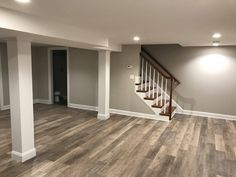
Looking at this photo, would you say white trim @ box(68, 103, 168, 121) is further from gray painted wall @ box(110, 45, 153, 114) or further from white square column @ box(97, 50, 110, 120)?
white square column @ box(97, 50, 110, 120)

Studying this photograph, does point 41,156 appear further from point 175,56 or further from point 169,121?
point 175,56

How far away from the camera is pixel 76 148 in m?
3.56

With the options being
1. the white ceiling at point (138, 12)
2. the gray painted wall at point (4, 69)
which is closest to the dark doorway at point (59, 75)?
the gray painted wall at point (4, 69)

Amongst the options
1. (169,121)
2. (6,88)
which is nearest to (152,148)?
(169,121)

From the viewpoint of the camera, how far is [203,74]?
5746mm

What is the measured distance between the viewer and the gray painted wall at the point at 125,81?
5.68 m

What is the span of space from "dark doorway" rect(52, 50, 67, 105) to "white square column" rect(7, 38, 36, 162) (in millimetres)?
4320

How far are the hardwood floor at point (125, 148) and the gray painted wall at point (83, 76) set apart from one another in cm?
102

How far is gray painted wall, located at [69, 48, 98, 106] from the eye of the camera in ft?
20.2

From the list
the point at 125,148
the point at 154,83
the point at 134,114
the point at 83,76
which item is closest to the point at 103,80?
the point at 83,76

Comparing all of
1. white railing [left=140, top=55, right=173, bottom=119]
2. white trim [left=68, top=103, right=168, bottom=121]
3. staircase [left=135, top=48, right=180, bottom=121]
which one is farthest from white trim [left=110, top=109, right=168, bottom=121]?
Answer: white railing [left=140, top=55, right=173, bottom=119]

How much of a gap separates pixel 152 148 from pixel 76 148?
1426 millimetres

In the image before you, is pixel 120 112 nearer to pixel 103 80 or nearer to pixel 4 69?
pixel 103 80

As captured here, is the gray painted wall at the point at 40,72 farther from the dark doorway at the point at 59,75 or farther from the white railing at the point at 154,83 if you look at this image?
the white railing at the point at 154,83
